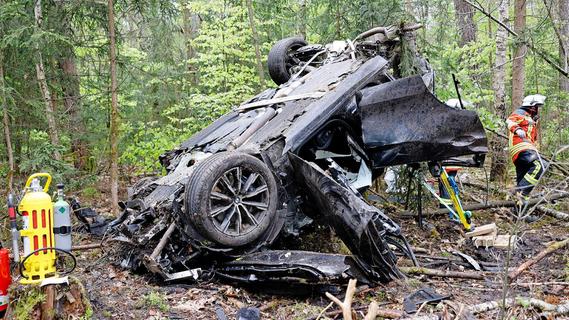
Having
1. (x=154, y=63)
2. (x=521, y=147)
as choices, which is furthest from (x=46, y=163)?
(x=521, y=147)

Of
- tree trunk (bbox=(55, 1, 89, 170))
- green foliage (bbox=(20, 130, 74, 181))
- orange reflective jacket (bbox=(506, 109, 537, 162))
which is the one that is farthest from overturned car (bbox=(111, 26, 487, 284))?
tree trunk (bbox=(55, 1, 89, 170))

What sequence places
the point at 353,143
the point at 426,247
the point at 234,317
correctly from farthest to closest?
the point at 426,247 → the point at 353,143 → the point at 234,317

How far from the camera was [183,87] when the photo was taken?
47.8ft

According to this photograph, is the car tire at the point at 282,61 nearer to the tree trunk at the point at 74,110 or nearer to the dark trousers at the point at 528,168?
the dark trousers at the point at 528,168

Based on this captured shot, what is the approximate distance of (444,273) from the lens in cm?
505

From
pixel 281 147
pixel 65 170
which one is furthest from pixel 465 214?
pixel 65 170

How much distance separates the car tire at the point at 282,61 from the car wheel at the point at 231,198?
332 centimetres

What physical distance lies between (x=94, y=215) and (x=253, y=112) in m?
2.77

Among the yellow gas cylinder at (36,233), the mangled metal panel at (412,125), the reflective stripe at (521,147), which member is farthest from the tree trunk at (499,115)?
the yellow gas cylinder at (36,233)

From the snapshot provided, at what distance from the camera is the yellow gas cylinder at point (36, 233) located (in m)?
3.69

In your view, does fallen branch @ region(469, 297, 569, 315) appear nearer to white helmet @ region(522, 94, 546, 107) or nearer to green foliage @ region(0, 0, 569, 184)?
green foliage @ region(0, 0, 569, 184)

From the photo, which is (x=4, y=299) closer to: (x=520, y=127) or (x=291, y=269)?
(x=291, y=269)

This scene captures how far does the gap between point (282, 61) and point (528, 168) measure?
424 cm

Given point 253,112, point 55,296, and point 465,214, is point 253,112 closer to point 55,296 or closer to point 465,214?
point 465,214
